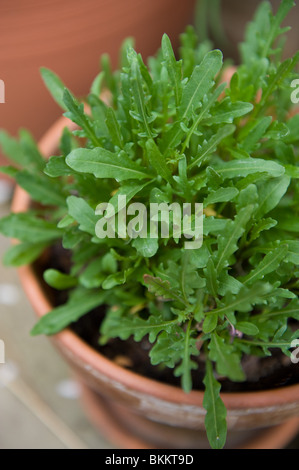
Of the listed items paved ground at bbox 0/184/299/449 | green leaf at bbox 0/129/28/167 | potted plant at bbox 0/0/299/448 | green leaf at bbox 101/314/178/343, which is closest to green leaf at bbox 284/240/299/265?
potted plant at bbox 0/0/299/448

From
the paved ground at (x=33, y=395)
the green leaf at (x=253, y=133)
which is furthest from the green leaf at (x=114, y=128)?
the paved ground at (x=33, y=395)

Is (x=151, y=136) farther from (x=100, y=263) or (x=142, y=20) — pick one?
(x=142, y=20)

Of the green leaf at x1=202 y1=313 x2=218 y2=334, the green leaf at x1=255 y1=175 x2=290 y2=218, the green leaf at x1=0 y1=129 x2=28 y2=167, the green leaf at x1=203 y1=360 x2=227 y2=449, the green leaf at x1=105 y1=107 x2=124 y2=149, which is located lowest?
the green leaf at x1=203 y1=360 x2=227 y2=449

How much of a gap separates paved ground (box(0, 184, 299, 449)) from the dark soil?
0.66 ft

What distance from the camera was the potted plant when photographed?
1.36ft

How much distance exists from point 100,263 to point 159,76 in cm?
19

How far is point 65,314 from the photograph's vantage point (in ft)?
1.80

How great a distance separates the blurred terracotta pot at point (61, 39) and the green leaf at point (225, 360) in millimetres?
443

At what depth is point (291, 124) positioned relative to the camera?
1.66 feet

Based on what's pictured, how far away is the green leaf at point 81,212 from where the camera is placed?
45cm

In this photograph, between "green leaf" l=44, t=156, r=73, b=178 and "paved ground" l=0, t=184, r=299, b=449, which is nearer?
"green leaf" l=44, t=156, r=73, b=178

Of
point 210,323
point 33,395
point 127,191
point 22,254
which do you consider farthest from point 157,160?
point 33,395

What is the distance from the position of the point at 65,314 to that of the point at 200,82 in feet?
0.89

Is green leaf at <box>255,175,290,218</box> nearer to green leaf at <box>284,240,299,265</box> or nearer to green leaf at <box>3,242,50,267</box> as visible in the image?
green leaf at <box>284,240,299,265</box>
